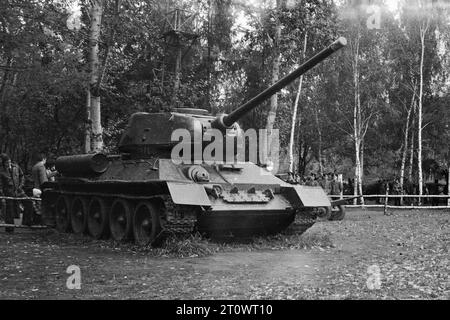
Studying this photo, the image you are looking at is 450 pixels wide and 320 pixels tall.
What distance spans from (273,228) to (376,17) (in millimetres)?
21648

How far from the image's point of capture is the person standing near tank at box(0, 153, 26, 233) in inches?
594

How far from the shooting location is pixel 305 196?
12.3 metres

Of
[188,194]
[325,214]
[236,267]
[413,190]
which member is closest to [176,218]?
[188,194]

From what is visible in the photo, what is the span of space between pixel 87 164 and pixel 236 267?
5430 millimetres

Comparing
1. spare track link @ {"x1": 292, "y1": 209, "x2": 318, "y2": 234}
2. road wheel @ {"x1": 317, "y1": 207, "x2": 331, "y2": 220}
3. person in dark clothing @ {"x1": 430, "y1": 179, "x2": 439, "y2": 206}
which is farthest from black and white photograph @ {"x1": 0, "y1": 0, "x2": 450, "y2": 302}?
person in dark clothing @ {"x1": 430, "y1": 179, "x2": 439, "y2": 206}

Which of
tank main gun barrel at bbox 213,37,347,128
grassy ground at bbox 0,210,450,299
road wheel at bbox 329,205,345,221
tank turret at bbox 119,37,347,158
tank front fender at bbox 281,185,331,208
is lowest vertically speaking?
grassy ground at bbox 0,210,450,299

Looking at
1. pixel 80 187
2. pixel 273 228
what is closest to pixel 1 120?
pixel 80 187

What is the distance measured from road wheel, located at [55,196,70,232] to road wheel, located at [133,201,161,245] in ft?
11.4

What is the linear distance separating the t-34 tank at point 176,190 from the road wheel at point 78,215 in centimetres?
3

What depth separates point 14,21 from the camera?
10.6 m

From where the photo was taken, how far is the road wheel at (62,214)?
14.8 m

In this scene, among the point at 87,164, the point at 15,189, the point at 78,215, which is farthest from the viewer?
the point at 15,189

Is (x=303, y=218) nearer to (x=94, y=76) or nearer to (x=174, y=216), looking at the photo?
(x=174, y=216)

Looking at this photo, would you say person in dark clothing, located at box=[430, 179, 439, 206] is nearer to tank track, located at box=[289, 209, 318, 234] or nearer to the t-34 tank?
tank track, located at box=[289, 209, 318, 234]
